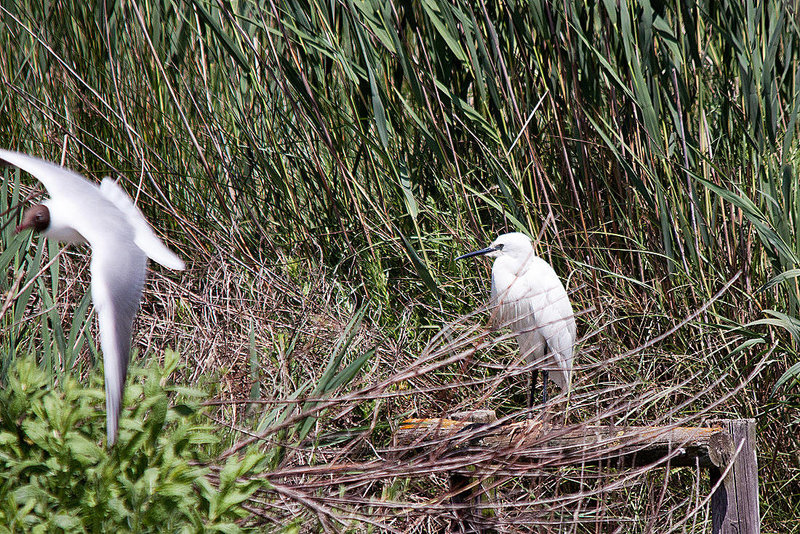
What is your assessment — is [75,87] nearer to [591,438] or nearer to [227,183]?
[227,183]

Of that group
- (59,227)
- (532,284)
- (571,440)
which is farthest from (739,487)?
(59,227)

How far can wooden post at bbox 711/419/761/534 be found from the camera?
2.04m

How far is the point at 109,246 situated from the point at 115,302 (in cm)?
20

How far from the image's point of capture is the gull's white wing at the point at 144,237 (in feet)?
6.24

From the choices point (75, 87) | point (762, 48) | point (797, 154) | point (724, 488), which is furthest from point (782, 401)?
point (75, 87)

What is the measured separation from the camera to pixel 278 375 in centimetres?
249

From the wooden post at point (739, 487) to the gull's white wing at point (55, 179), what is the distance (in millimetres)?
1604

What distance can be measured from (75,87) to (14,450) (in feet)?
6.91

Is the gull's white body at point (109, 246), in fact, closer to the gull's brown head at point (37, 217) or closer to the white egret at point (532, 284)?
the gull's brown head at point (37, 217)

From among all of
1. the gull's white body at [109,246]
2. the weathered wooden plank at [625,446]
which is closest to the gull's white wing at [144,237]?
the gull's white body at [109,246]

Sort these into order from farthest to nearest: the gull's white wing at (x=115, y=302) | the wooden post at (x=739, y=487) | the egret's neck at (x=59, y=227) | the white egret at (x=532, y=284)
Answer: the white egret at (x=532, y=284)
the wooden post at (x=739, y=487)
the egret's neck at (x=59, y=227)
the gull's white wing at (x=115, y=302)

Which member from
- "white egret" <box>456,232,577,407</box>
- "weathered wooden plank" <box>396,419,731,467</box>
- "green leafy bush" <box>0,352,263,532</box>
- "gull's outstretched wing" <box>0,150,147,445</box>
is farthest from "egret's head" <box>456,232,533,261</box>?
"green leafy bush" <box>0,352,263,532</box>

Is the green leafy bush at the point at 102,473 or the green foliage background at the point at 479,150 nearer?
the green leafy bush at the point at 102,473

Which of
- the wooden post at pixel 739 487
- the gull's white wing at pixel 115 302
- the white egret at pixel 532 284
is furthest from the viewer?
the white egret at pixel 532 284
